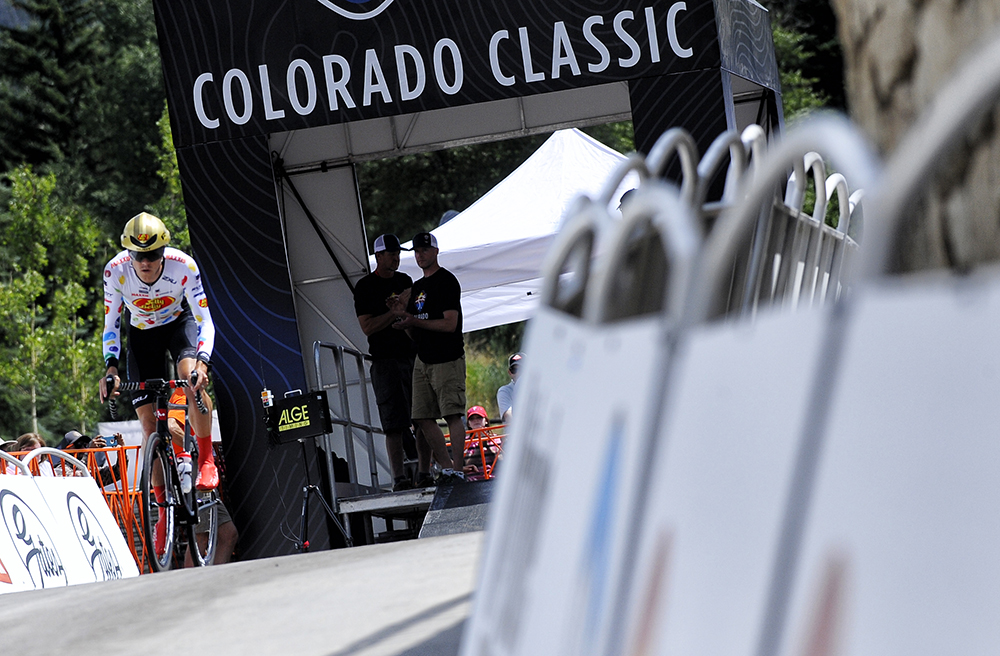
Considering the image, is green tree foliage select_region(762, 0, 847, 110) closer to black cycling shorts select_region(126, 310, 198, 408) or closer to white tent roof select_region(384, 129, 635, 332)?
white tent roof select_region(384, 129, 635, 332)

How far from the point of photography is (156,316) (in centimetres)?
733

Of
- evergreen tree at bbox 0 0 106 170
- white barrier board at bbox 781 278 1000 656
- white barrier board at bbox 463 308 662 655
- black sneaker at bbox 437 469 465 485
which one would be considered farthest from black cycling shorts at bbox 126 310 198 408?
evergreen tree at bbox 0 0 106 170

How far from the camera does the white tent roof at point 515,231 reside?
46.3 feet

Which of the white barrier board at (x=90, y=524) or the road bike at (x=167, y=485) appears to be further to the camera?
the road bike at (x=167, y=485)

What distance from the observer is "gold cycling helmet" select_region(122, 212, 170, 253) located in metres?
6.98

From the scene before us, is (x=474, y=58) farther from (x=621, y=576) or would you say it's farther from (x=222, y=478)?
(x=621, y=576)

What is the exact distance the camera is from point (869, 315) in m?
0.99

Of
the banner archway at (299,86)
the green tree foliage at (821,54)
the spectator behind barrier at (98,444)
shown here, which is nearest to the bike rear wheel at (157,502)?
the banner archway at (299,86)

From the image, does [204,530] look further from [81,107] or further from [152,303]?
[81,107]

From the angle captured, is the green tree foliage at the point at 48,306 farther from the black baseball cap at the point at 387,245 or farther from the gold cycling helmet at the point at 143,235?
the gold cycling helmet at the point at 143,235

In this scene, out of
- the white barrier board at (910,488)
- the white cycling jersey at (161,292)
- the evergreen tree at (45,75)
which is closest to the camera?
the white barrier board at (910,488)

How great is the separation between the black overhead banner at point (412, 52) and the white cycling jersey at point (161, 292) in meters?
1.80

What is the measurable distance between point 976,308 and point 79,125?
39.5m

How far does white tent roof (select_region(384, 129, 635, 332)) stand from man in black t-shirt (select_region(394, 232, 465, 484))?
183 inches
